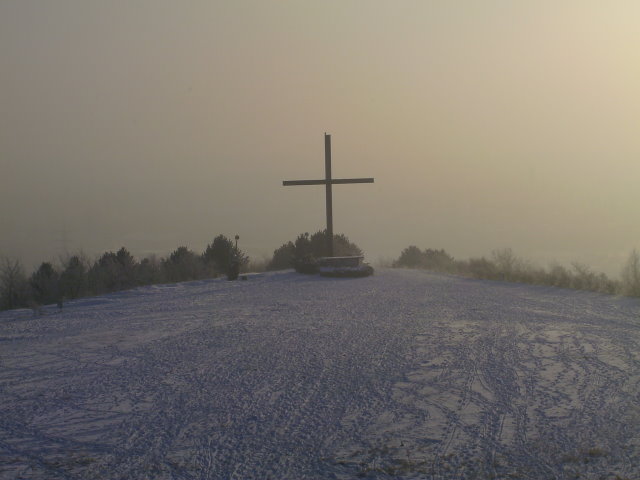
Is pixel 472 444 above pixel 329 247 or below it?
below

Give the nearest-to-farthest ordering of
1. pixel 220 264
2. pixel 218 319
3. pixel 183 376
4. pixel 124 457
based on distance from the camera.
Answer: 1. pixel 124 457
2. pixel 183 376
3. pixel 218 319
4. pixel 220 264

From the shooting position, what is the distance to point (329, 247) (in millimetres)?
24422

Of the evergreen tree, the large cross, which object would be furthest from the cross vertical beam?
the evergreen tree

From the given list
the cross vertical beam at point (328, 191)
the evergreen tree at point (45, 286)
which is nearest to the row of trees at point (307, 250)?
the cross vertical beam at point (328, 191)

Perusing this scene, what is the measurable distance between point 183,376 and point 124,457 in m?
2.56

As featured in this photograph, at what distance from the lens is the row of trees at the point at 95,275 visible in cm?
1659

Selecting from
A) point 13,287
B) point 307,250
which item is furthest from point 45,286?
point 307,250

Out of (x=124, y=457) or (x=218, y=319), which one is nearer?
(x=124, y=457)

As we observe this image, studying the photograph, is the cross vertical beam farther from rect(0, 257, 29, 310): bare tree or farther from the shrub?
rect(0, 257, 29, 310): bare tree

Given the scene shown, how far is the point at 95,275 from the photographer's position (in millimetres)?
18984

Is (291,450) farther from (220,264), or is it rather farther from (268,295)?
(220,264)

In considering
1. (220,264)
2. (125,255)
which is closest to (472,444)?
(125,255)

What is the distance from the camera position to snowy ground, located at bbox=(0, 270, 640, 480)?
5062mm

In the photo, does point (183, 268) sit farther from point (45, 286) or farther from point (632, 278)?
point (632, 278)
